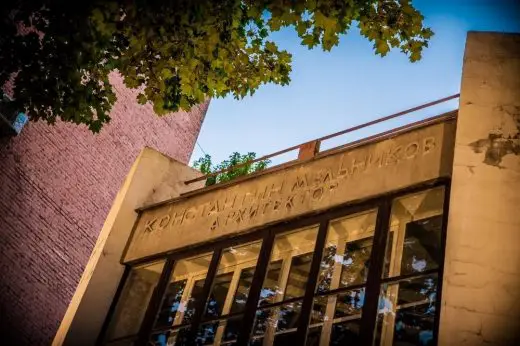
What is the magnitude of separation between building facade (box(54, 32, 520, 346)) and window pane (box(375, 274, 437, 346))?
1 centimetres

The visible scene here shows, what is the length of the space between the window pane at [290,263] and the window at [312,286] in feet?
0.04

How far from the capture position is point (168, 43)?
535cm

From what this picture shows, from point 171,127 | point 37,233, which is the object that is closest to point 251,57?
point 37,233

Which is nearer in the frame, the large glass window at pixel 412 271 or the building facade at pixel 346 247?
the building facade at pixel 346 247

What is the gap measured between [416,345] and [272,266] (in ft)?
6.78

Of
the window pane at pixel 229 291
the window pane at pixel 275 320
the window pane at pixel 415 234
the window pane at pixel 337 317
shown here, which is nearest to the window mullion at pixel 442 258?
the window pane at pixel 415 234

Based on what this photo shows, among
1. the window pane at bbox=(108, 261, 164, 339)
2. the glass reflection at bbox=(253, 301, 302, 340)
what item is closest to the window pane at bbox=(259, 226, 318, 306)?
the glass reflection at bbox=(253, 301, 302, 340)

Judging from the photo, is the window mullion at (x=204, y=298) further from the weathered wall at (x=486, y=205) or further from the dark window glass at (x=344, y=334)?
the weathered wall at (x=486, y=205)

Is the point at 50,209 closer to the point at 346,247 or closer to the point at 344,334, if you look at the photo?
the point at 346,247

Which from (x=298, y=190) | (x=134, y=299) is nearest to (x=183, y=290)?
(x=134, y=299)

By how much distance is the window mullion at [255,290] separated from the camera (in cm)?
519

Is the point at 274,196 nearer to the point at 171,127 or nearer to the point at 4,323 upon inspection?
the point at 4,323

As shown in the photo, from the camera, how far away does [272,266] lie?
19.5 feet

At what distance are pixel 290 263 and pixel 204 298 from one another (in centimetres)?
109
